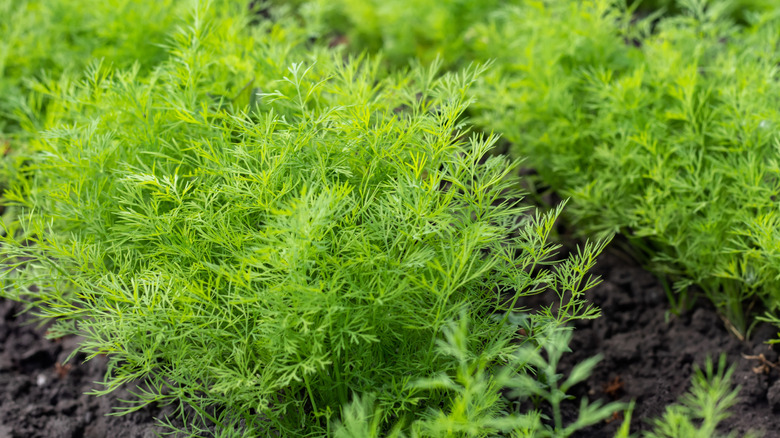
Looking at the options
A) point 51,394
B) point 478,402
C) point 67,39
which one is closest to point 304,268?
point 478,402

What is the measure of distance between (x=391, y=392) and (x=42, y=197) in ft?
4.35

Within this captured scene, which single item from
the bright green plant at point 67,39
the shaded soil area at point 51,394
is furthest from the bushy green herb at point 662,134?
the shaded soil area at point 51,394

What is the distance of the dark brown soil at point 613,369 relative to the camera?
1960 mm

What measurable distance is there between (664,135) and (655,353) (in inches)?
28.9

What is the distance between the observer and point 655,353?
2234mm

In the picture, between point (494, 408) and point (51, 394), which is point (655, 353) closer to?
point (494, 408)

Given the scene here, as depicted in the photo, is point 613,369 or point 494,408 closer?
point 494,408

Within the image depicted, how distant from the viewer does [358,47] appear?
148 inches

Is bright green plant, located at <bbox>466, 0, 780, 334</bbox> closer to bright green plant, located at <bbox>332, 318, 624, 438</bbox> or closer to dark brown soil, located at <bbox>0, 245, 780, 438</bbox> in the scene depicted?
dark brown soil, located at <bbox>0, 245, 780, 438</bbox>

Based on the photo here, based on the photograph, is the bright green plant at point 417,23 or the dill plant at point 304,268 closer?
the dill plant at point 304,268

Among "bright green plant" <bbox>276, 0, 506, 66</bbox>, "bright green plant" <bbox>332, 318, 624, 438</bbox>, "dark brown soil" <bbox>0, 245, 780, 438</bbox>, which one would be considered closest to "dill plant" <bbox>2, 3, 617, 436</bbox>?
"bright green plant" <bbox>332, 318, 624, 438</bbox>

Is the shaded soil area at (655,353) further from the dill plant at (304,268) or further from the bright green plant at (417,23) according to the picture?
the bright green plant at (417,23)

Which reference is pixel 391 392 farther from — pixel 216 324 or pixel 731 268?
pixel 731 268

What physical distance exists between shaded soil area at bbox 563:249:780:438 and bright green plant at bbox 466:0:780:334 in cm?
9
